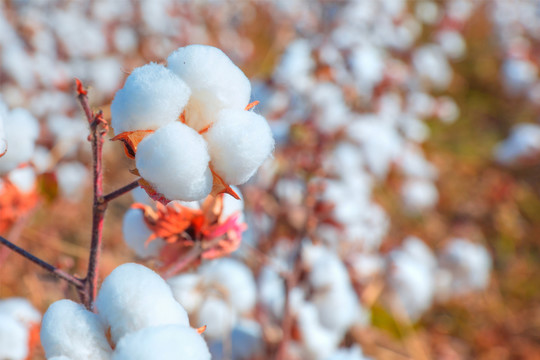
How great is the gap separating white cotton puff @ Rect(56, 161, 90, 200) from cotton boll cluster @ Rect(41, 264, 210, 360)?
1.45m

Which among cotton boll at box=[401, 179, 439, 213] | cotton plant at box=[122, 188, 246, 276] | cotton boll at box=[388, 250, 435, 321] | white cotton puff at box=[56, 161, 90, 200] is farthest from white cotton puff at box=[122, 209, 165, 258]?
cotton boll at box=[401, 179, 439, 213]

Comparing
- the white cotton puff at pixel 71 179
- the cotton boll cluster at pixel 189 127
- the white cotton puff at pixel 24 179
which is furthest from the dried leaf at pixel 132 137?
the white cotton puff at pixel 71 179

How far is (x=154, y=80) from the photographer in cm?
30

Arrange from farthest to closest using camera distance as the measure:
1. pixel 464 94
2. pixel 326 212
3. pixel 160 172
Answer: pixel 464 94 < pixel 326 212 < pixel 160 172

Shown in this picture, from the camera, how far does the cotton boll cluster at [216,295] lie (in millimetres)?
797

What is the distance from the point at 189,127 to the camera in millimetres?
319

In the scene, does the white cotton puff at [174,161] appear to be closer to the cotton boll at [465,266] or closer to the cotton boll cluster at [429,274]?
the cotton boll cluster at [429,274]

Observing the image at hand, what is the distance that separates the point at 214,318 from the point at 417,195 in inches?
54.7

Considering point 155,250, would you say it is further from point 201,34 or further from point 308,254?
point 201,34

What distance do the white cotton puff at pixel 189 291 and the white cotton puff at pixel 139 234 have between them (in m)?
0.26

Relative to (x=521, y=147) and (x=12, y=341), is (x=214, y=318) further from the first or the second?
(x=521, y=147)

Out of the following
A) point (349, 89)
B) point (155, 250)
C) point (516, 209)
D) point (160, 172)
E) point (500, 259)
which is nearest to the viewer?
point (160, 172)

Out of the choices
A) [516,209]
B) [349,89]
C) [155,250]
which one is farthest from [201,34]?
[155,250]

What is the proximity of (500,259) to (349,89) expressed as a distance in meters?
1.01
